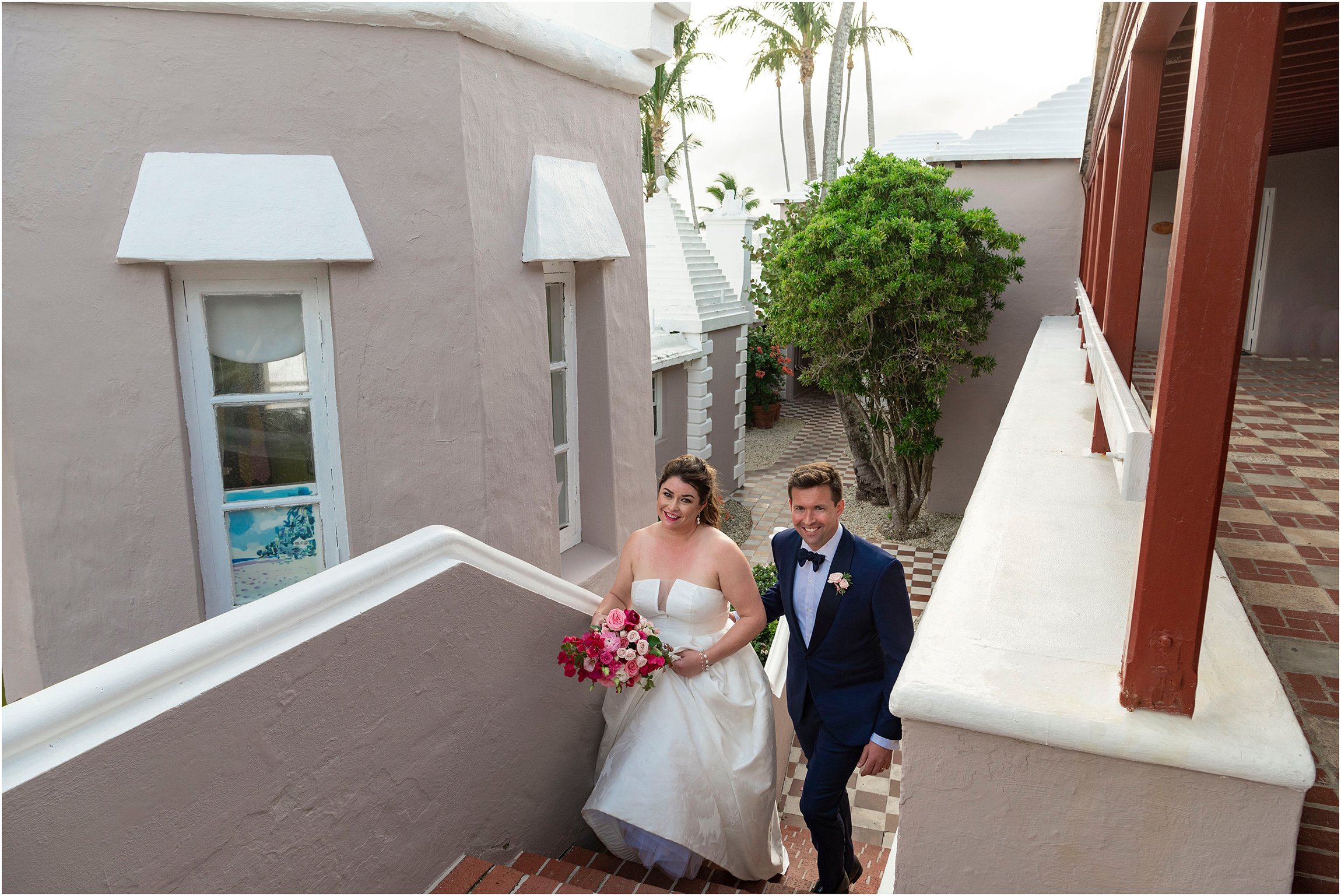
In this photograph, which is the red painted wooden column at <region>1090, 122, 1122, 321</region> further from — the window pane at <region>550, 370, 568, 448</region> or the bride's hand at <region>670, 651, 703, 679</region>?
the window pane at <region>550, 370, 568, 448</region>

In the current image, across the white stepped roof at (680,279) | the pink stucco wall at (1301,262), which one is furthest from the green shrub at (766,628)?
the white stepped roof at (680,279)

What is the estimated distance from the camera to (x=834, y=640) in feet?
11.8

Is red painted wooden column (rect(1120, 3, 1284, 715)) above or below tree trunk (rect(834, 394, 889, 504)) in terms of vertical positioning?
above

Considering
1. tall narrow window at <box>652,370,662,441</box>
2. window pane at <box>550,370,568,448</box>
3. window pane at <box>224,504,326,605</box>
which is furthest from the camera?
tall narrow window at <box>652,370,662,441</box>

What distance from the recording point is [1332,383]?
810 centimetres

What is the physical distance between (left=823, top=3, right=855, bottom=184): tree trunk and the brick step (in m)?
13.9

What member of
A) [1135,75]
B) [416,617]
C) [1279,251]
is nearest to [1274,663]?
[1135,75]

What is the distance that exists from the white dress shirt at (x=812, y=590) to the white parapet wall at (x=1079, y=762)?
904mm

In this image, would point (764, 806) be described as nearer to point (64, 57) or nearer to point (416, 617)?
point (416, 617)

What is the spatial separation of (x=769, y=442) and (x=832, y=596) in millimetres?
14346

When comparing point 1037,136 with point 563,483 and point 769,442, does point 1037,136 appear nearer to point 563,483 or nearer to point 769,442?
point 563,483

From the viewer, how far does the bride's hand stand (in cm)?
404

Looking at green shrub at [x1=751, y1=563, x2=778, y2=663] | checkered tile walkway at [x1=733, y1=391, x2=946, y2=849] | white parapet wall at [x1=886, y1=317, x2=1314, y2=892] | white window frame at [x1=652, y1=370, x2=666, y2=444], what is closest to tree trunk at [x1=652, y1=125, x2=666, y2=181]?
checkered tile walkway at [x1=733, y1=391, x2=946, y2=849]

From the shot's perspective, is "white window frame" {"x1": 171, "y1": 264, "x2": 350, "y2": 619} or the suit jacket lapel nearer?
the suit jacket lapel
